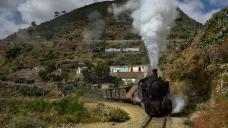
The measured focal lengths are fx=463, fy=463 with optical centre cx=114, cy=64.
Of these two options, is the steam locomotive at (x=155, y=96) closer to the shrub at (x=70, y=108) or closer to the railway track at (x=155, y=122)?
the railway track at (x=155, y=122)

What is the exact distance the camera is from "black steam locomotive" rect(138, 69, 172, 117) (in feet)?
69.3

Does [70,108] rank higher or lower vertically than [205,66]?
lower

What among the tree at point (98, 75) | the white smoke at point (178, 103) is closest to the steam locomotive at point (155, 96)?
the white smoke at point (178, 103)

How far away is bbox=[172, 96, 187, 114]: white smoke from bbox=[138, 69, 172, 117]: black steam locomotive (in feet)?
1.84

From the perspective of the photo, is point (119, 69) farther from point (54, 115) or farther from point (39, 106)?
point (54, 115)

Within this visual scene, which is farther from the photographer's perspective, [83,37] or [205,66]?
[83,37]

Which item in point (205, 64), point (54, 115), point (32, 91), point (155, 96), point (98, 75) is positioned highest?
point (98, 75)

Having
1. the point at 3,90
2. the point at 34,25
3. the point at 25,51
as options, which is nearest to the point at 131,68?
the point at 3,90

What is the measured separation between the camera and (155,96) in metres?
21.4

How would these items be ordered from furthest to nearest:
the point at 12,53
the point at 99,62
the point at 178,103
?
the point at 12,53 < the point at 99,62 < the point at 178,103

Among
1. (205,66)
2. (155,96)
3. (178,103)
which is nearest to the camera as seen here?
(155,96)

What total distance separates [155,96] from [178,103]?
2.06 metres

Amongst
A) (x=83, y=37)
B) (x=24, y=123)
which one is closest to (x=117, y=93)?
(x=24, y=123)

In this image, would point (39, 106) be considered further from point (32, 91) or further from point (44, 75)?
point (44, 75)
